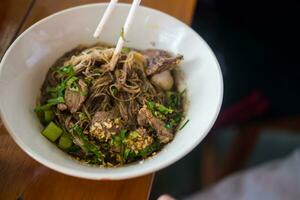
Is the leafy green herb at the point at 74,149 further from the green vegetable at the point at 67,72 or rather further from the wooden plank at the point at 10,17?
the wooden plank at the point at 10,17

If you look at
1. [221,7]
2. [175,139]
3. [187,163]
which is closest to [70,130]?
[175,139]

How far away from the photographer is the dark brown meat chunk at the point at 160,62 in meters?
1.10

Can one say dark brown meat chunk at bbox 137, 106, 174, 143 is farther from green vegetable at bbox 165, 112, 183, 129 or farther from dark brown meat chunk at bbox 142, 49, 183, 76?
dark brown meat chunk at bbox 142, 49, 183, 76

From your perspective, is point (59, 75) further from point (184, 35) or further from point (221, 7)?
point (221, 7)

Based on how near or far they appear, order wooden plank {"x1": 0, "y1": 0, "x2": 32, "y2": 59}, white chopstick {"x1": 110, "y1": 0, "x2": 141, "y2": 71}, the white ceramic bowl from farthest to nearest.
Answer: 1. wooden plank {"x1": 0, "y1": 0, "x2": 32, "y2": 59}
2. white chopstick {"x1": 110, "y1": 0, "x2": 141, "y2": 71}
3. the white ceramic bowl

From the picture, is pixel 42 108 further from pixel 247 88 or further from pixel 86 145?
pixel 247 88

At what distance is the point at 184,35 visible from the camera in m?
1.14

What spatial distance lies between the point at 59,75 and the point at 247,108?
1018 mm

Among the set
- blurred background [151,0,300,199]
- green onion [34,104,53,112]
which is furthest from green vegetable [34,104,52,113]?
blurred background [151,0,300,199]

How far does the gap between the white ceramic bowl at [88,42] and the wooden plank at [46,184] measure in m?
0.05

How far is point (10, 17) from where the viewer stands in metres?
1.18

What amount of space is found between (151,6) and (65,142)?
0.50 metres

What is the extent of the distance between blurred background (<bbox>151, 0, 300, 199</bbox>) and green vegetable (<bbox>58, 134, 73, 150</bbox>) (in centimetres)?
87

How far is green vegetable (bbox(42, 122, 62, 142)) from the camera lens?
0.99m
